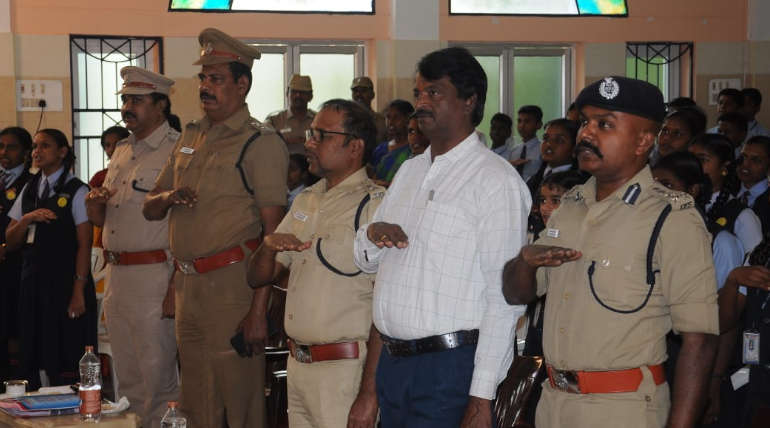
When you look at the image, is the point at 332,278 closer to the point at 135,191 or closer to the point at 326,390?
the point at 326,390

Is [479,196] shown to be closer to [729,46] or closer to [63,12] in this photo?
[63,12]

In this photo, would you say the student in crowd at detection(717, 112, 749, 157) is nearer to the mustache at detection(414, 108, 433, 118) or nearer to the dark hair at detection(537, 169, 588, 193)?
the dark hair at detection(537, 169, 588, 193)

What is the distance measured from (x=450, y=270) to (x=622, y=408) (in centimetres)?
60

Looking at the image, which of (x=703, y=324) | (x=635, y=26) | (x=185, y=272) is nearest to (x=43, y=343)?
(x=185, y=272)

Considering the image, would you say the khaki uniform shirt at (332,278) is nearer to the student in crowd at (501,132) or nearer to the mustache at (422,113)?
the mustache at (422,113)

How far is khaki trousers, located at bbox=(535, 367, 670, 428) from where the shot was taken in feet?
8.27

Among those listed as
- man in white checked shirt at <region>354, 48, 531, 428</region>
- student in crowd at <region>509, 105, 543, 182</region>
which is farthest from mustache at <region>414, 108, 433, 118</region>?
student in crowd at <region>509, 105, 543, 182</region>

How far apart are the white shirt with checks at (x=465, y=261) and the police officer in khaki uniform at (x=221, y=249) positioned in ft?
4.82

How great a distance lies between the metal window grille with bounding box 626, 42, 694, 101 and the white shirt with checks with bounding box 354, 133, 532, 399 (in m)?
8.63

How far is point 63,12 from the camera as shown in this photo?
969 centimetres

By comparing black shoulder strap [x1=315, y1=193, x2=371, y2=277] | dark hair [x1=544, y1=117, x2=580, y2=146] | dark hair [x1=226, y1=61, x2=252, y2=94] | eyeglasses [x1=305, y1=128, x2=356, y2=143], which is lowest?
black shoulder strap [x1=315, y1=193, x2=371, y2=277]

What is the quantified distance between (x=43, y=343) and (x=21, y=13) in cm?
451

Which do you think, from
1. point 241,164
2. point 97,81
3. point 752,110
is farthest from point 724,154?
point 97,81

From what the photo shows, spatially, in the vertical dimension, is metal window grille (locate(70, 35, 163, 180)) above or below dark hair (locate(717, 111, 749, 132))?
above
